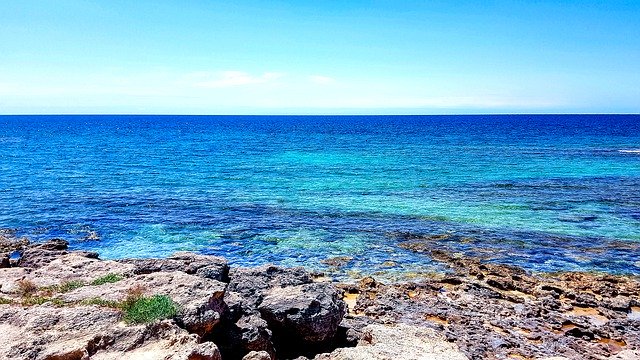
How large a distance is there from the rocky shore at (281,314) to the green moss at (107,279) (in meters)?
0.02

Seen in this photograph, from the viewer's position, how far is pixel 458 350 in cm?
1348

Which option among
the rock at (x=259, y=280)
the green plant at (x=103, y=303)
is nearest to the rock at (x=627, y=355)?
the rock at (x=259, y=280)

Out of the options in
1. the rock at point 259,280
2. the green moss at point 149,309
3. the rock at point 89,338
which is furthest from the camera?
the rock at point 259,280

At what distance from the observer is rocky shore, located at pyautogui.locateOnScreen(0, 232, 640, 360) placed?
A: 33.4 ft

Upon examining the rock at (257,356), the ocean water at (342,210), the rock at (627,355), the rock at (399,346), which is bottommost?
the ocean water at (342,210)

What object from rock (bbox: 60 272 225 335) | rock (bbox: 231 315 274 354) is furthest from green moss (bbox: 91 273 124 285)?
rock (bbox: 231 315 274 354)

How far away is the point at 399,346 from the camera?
12.8m

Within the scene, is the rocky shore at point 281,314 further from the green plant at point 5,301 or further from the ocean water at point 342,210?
the ocean water at point 342,210

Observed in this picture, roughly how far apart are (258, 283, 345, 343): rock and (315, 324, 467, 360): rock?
0.68 meters

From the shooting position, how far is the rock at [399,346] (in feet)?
39.6

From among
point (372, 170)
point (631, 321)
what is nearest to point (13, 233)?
point (631, 321)

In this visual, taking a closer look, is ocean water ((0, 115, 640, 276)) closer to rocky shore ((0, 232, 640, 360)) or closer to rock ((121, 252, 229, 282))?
rocky shore ((0, 232, 640, 360))

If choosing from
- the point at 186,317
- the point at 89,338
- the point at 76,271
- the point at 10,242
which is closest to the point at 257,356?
the point at 186,317

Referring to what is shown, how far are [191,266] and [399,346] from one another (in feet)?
19.3
